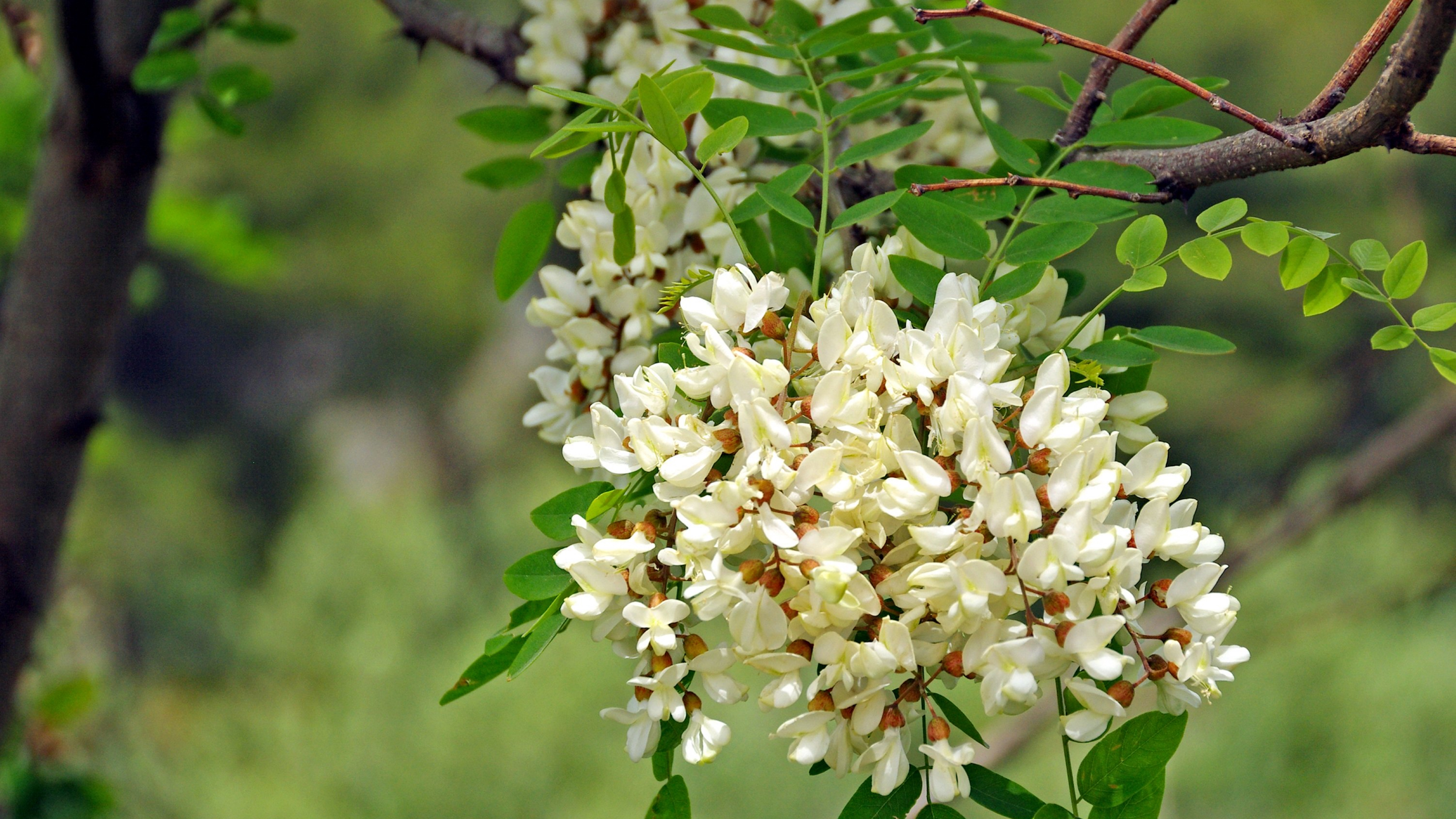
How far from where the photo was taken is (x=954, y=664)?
0.23 meters

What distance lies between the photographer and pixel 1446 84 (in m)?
1.98

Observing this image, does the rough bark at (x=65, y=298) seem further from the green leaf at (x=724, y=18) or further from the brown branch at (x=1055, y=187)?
the brown branch at (x=1055, y=187)

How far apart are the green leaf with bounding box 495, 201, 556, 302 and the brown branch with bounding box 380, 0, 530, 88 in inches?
3.4

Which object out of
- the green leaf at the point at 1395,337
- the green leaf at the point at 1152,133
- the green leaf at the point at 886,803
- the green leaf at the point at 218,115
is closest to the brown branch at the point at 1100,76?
the green leaf at the point at 1152,133

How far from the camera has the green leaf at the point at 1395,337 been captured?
0.27 m

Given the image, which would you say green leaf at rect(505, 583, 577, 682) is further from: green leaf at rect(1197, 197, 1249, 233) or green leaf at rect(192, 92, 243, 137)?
green leaf at rect(192, 92, 243, 137)

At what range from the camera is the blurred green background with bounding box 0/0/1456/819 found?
1.65m

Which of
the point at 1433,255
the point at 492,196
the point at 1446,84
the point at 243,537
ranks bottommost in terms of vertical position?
the point at 243,537

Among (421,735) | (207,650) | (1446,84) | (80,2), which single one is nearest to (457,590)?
(421,735)

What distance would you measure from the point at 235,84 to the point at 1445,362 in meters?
0.54

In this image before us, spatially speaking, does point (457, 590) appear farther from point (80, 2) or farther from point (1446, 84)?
point (1446, 84)

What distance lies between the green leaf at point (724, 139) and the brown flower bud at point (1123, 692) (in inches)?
6.9

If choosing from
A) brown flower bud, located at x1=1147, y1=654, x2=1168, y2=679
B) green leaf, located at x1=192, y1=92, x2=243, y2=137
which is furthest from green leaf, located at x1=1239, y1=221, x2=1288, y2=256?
green leaf, located at x1=192, y1=92, x2=243, y2=137

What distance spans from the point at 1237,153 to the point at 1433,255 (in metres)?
2.21
